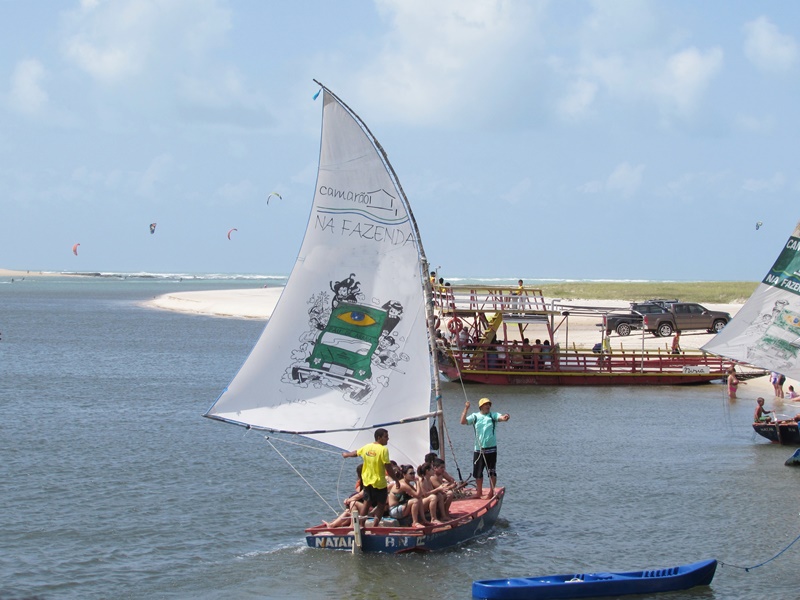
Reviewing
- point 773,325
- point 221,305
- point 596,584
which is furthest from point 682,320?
point 221,305

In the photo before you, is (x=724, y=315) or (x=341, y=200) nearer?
(x=341, y=200)

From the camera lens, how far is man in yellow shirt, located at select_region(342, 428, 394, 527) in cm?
1622

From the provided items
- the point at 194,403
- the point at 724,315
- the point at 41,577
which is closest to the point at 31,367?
the point at 194,403

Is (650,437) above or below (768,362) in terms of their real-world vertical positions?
below

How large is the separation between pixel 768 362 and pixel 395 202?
1242 cm

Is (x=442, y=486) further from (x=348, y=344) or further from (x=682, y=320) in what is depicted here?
(x=682, y=320)

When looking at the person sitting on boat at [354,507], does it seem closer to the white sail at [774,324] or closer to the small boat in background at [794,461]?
the white sail at [774,324]

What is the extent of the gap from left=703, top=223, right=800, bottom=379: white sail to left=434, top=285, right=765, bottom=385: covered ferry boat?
44.5 ft

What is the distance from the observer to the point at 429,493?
54.6 ft

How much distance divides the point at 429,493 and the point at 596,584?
317 centimetres

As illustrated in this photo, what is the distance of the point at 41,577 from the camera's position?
52.4ft

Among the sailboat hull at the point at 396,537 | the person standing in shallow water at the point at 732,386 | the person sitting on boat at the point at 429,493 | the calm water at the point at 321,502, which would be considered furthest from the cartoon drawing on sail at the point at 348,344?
the person standing in shallow water at the point at 732,386

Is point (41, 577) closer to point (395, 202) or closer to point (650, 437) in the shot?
point (395, 202)

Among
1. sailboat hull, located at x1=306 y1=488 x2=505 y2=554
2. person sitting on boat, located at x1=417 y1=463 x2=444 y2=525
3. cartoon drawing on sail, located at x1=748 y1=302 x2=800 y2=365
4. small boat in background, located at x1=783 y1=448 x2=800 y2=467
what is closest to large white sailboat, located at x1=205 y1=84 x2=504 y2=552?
sailboat hull, located at x1=306 y1=488 x2=505 y2=554
